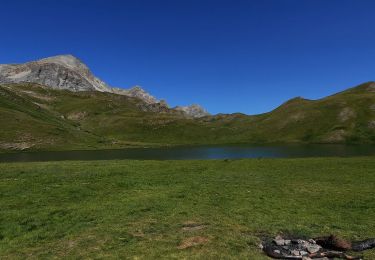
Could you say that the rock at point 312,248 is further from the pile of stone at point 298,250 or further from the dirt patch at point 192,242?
the dirt patch at point 192,242

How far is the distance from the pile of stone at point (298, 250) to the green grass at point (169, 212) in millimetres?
823

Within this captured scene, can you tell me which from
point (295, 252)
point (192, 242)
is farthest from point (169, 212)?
point (295, 252)

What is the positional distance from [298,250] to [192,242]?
19.2ft

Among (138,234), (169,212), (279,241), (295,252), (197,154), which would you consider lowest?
(295,252)

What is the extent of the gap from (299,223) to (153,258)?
451 inches

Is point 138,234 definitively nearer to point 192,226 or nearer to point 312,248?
point 192,226

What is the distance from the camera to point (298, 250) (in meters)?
20.0

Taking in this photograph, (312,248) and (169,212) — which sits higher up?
(169,212)

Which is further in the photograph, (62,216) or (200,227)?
(62,216)

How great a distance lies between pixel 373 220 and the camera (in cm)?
2630

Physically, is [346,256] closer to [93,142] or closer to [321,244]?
[321,244]

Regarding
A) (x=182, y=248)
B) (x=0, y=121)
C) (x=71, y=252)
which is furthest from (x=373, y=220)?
(x=0, y=121)

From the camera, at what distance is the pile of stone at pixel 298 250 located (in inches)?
756

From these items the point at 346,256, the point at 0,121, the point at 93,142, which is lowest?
the point at 346,256
